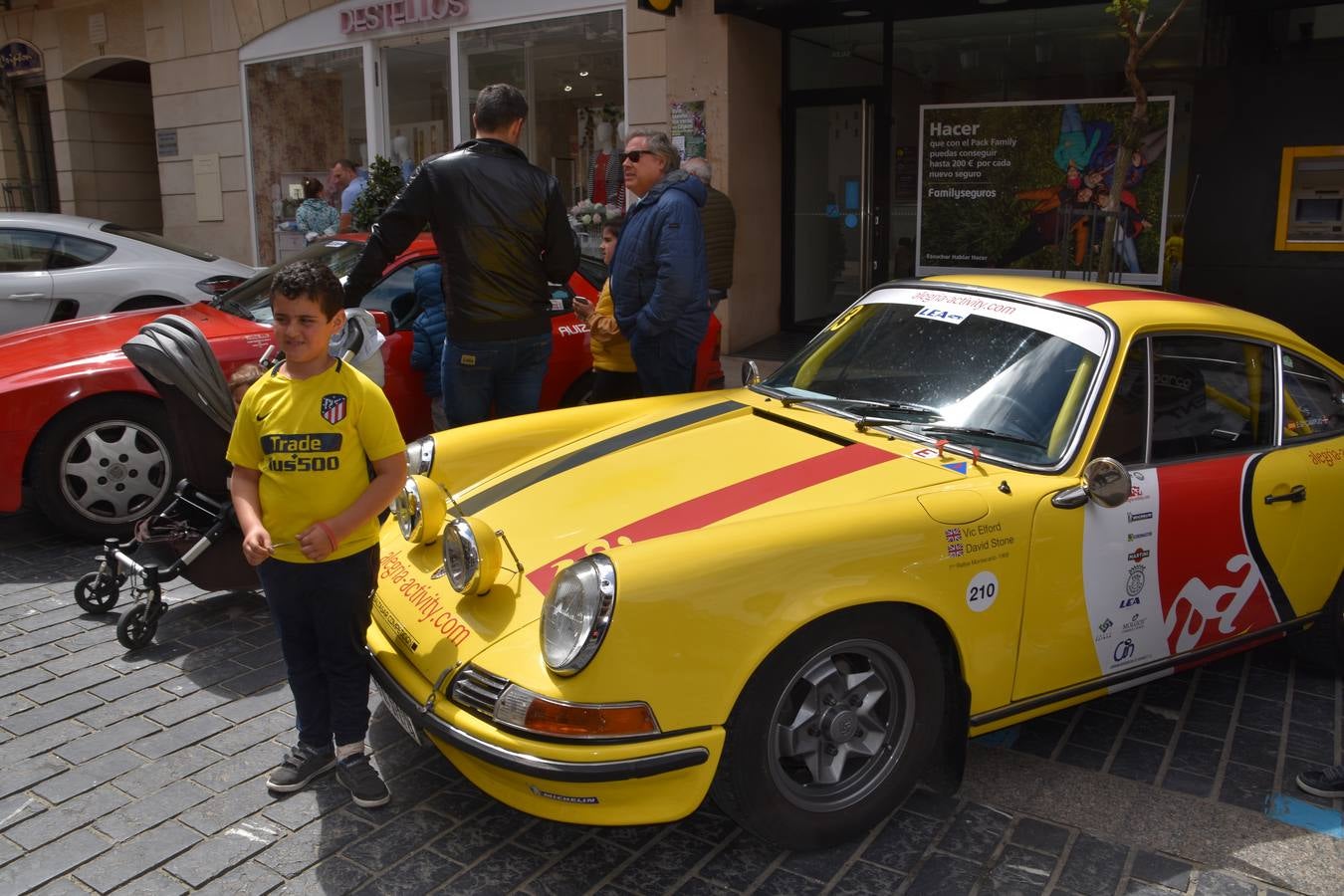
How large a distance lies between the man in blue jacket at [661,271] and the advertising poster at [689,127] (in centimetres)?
509

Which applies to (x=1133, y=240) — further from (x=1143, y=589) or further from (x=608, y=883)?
(x=608, y=883)

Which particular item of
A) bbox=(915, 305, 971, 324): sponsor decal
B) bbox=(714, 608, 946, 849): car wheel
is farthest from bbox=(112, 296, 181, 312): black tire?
bbox=(714, 608, 946, 849): car wheel

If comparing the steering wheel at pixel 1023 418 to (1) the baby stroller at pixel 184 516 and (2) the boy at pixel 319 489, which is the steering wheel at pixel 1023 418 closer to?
(2) the boy at pixel 319 489

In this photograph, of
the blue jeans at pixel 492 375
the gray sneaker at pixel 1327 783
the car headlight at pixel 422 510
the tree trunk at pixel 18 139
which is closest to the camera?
the gray sneaker at pixel 1327 783

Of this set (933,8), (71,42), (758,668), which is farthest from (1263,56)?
(71,42)

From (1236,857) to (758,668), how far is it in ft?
4.87

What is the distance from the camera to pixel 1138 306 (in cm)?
385

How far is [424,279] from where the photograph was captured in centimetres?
616

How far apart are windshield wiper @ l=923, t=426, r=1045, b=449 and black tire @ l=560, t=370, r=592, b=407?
11.6 ft

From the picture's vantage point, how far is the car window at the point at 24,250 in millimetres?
9273

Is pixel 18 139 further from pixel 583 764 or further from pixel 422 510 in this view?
pixel 583 764

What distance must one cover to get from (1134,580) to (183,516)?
3745 mm

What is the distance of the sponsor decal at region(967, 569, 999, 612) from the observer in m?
3.16

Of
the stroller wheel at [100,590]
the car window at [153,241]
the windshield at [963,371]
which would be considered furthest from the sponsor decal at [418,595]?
the car window at [153,241]
